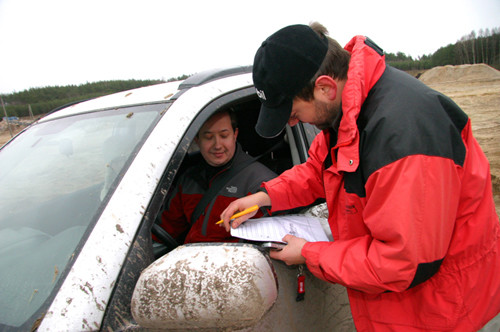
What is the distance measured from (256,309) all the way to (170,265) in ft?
0.94

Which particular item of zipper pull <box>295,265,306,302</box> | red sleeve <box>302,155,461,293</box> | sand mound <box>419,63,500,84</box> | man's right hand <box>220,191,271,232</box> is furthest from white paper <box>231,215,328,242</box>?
sand mound <box>419,63,500,84</box>

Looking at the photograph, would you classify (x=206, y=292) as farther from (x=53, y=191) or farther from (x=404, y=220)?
(x=53, y=191)

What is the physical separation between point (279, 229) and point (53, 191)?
3.29ft

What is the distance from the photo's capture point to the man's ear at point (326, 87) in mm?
1098

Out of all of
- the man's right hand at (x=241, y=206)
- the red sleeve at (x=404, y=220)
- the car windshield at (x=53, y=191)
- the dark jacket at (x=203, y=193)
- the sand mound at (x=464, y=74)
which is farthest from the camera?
the sand mound at (x=464, y=74)

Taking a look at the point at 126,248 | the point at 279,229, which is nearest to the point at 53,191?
the point at 126,248

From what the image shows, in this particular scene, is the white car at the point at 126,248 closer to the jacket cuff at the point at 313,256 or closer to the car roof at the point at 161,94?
the car roof at the point at 161,94

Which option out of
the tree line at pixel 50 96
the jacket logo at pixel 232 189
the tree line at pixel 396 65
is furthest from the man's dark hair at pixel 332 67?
the tree line at pixel 50 96

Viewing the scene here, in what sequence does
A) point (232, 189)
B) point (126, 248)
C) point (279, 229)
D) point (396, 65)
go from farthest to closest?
point (396, 65) → point (232, 189) → point (279, 229) → point (126, 248)

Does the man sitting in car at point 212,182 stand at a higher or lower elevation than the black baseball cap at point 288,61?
lower

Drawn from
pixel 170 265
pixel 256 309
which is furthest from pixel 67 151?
pixel 256 309

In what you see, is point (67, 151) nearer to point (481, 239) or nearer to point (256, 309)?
point (256, 309)

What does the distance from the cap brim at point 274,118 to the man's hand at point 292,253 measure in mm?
450

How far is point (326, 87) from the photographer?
3.68 feet
